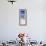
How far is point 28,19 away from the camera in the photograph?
5.24m

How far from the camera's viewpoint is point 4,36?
5.12 m

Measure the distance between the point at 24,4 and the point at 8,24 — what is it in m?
0.97

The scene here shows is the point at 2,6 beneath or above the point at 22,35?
above

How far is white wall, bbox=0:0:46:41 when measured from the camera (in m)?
5.12

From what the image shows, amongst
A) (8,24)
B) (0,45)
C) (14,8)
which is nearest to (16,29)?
(8,24)

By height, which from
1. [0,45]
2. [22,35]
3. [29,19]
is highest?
[29,19]

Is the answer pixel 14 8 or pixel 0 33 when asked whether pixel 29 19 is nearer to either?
pixel 14 8

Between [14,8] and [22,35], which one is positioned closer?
[22,35]

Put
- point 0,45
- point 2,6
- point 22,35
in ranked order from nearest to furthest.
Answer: point 22,35 < point 0,45 < point 2,6

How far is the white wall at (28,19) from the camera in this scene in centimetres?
512

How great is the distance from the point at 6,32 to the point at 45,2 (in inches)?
74.1

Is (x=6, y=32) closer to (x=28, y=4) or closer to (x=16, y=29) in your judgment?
(x=16, y=29)

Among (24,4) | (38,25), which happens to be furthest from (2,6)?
(38,25)

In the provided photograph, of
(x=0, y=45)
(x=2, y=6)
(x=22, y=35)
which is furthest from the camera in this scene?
(x=2, y=6)
